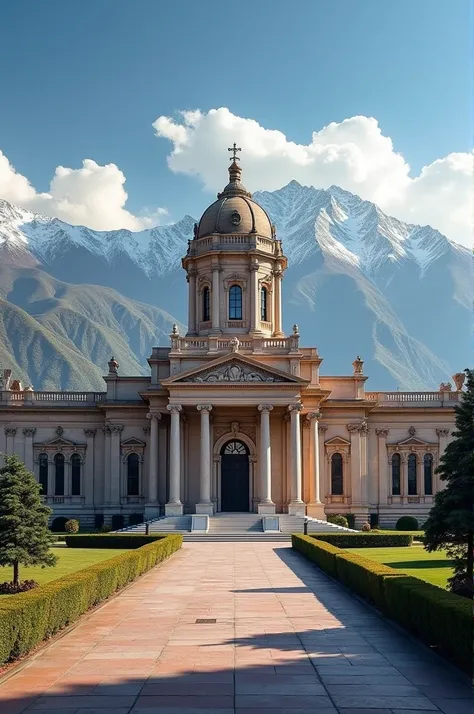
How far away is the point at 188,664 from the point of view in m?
15.0

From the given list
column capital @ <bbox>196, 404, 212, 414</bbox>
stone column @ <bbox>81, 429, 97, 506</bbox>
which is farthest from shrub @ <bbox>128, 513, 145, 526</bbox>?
column capital @ <bbox>196, 404, 212, 414</bbox>

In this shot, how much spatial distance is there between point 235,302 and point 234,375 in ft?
31.8

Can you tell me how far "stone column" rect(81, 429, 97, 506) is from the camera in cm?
6228

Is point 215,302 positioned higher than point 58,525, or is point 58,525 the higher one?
point 215,302

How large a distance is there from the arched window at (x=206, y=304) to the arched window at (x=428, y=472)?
18815mm

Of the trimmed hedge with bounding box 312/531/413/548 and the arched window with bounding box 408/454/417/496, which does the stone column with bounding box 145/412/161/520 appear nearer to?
the trimmed hedge with bounding box 312/531/413/548

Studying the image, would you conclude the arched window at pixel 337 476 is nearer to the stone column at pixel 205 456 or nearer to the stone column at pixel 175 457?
the stone column at pixel 205 456

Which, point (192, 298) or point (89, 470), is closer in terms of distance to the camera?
point (89, 470)

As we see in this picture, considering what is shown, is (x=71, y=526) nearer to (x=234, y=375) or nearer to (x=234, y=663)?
(x=234, y=375)

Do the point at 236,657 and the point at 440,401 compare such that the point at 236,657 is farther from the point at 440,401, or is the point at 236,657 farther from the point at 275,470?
the point at 440,401

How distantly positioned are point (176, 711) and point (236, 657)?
12.6 ft

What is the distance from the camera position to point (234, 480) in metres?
59.2

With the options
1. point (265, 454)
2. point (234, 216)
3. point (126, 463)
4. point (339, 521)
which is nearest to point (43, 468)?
point (126, 463)

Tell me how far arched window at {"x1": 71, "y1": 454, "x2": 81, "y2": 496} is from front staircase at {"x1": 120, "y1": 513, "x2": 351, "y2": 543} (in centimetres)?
1063
